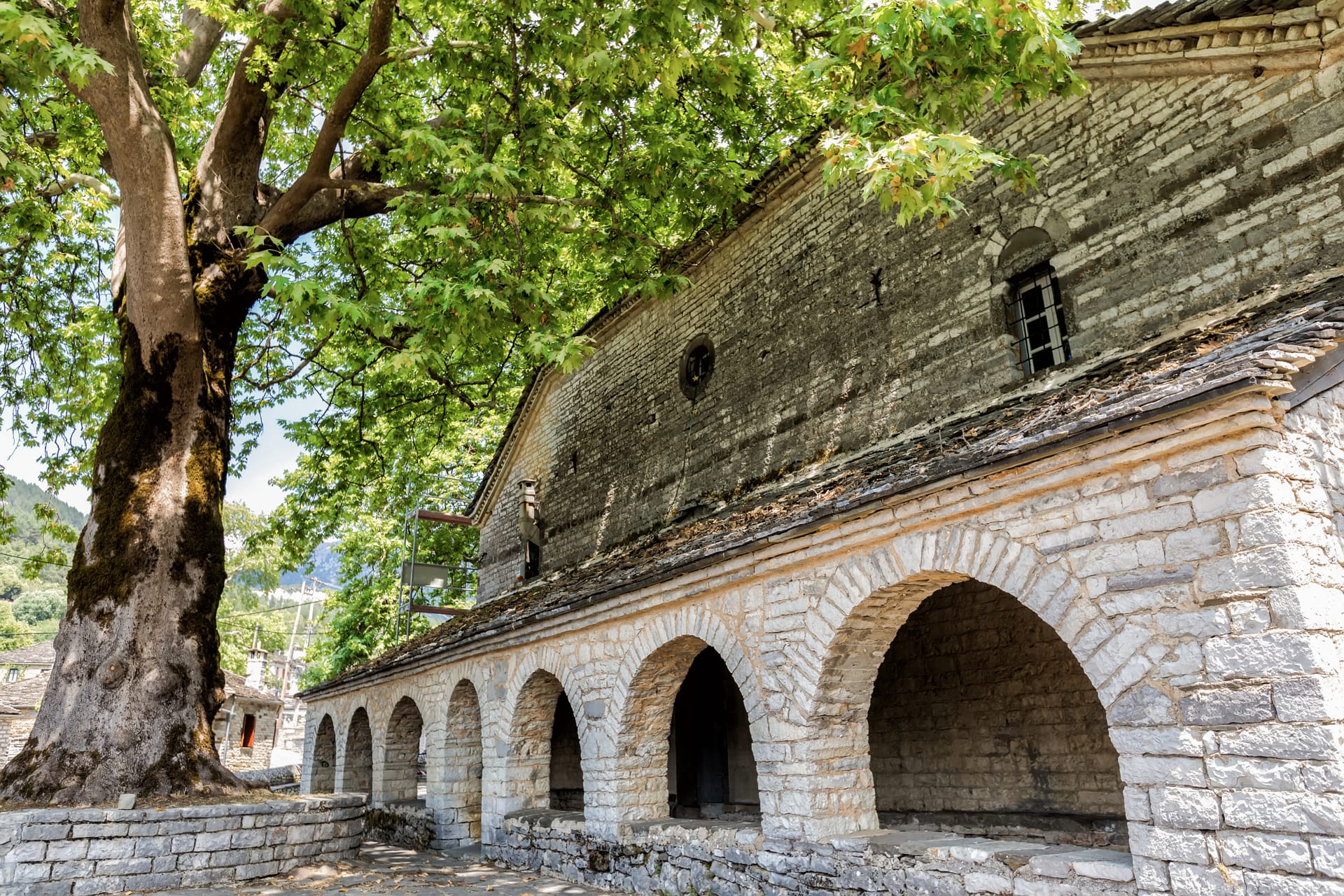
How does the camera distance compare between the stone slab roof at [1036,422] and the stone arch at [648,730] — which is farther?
the stone arch at [648,730]

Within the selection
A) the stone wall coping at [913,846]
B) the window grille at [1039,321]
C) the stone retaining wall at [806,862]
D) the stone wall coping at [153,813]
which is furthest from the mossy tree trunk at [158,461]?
the window grille at [1039,321]

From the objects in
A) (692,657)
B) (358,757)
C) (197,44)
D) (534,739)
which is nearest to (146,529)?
(534,739)

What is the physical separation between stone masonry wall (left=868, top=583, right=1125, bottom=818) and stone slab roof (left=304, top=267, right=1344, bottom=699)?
206 centimetres

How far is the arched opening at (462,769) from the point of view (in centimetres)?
1091

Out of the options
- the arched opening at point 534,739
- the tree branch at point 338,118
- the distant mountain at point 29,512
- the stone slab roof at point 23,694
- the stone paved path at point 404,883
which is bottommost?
the stone paved path at point 404,883

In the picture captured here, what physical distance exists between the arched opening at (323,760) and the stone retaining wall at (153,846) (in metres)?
9.00

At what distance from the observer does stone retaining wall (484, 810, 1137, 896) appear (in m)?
4.34

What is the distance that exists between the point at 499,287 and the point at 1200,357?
538 cm

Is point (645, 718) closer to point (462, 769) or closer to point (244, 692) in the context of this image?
point (462, 769)

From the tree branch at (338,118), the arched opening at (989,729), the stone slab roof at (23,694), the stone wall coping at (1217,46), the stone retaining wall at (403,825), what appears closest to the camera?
the stone wall coping at (1217,46)

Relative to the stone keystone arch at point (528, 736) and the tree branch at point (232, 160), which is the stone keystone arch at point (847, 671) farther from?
the tree branch at point (232, 160)

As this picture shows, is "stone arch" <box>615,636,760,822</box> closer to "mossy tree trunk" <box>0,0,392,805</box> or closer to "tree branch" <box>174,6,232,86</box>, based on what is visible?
"mossy tree trunk" <box>0,0,392,805</box>

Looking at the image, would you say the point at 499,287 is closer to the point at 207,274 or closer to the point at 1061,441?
the point at 207,274

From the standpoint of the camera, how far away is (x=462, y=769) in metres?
11.1
